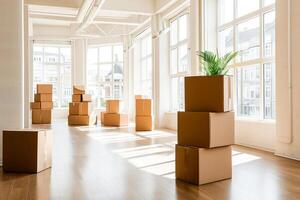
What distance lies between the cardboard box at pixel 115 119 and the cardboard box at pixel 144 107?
154 cm

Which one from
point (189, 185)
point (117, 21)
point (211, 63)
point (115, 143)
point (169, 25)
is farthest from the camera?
point (117, 21)

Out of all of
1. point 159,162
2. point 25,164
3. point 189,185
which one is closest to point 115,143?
point 159,162

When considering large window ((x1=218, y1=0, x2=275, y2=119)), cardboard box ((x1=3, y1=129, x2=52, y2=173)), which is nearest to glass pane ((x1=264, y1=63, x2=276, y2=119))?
large window ((x1=218, y1=0, x2=275, y2=119))

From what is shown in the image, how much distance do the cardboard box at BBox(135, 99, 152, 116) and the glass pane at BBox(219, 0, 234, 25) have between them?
2.79 meters

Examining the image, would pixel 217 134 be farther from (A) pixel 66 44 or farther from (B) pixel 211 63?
(A) pixel 66 44

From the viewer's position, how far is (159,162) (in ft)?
14.1

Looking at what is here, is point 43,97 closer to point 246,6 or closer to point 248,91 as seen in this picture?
point 248,91

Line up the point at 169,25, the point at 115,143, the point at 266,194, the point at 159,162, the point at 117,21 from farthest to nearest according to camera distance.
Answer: the point at 117,21 → the point at 169,25 → the point at 115,143 → the point at 159,162 → the point at 266,194

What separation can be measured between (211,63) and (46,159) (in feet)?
7.41

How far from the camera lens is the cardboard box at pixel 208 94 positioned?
320cm

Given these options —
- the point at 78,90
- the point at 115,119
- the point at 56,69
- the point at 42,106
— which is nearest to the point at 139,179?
the point at 115,119

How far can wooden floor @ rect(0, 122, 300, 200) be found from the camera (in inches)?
112

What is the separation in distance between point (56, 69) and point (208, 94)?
36.9 feet

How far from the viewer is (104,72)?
44.0ft
